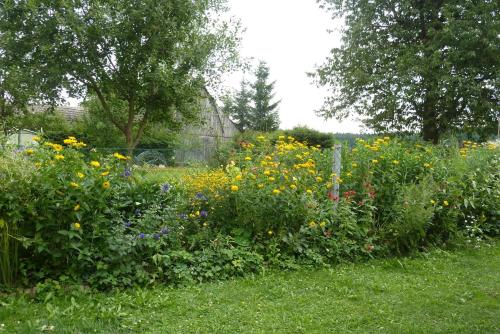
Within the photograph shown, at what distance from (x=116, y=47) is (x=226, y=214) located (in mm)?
11007

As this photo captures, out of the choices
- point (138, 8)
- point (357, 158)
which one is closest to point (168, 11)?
point (138, 8)

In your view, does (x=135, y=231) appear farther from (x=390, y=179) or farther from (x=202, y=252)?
(x=390, y=179)

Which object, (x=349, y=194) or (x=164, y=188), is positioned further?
(x=349, y=194)

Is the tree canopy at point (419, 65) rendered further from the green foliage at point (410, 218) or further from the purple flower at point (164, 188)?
the purple flower at point (164, 188)

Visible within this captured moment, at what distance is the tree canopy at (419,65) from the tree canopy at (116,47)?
224 inches

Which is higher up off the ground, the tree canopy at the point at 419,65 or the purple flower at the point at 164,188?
the tree canopy at the point at 419,65

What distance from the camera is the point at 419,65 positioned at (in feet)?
45.1

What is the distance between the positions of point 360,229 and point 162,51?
35.9 ft

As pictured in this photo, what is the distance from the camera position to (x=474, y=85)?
44.2ft

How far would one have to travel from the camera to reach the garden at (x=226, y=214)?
10.9 ft

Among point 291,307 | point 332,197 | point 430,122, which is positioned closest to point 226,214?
point 332,197

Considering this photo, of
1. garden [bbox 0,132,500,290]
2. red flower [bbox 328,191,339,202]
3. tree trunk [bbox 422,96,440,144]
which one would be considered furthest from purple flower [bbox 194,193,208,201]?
tree trunk [bbox 422,96,440,144]

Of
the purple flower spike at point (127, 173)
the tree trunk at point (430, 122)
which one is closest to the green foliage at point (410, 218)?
the purple flower spike at point (127, 173)

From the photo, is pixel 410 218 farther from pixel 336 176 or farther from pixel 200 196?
pixel 200 196
